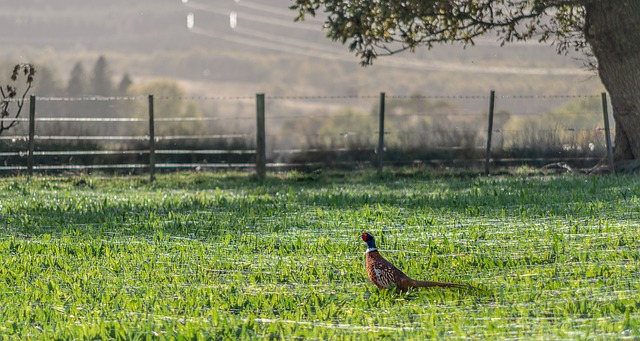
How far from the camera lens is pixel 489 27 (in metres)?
21.1

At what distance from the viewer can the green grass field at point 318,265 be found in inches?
272

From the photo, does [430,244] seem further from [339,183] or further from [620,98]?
[620,98]

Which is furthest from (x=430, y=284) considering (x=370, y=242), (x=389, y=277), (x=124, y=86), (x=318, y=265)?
(x=124, y=86)

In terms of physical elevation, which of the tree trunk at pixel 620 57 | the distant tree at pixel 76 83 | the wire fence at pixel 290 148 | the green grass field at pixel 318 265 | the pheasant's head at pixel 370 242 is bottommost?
the green grass field at pixel 318 265

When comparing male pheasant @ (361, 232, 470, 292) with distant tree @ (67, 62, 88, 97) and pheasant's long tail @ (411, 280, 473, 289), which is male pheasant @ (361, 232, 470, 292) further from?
distant tree @ (67, 62, 88, 97)

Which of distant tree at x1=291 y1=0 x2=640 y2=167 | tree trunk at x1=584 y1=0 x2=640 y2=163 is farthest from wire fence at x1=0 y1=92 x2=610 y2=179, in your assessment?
distant tree at x1=291 y1=0 x2=640 y2=167

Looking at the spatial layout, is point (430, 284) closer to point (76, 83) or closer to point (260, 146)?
point (260, 146)

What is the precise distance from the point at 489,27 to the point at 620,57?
2.63 metres

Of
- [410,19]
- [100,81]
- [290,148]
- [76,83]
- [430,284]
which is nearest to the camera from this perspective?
[430,284]

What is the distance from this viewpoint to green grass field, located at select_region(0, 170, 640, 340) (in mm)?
6910

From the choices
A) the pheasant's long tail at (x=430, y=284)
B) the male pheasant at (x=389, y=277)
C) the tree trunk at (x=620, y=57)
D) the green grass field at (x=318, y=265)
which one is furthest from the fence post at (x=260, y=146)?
the pheasant's long tail at (x=430, y=284)

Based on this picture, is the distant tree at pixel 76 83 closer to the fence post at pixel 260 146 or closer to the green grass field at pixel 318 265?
the fence post at pixel 260 146

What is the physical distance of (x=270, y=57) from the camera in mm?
137375

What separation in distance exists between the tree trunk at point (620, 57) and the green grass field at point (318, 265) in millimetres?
5535
